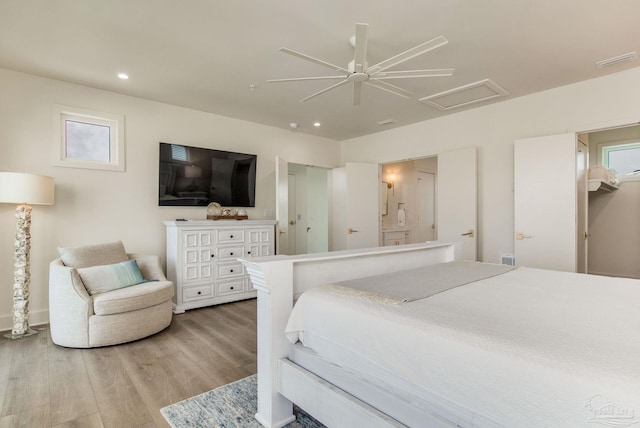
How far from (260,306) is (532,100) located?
4.06 metres

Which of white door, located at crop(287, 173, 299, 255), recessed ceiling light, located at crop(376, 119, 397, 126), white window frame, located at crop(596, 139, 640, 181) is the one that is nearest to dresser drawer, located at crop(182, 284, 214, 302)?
white door, located at crop(287, 173, 299, 255)

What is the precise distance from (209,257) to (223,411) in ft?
8.07

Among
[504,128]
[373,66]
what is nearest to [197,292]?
[373,66]

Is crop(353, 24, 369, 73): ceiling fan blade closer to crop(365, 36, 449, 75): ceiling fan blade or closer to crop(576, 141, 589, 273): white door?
crop(365, 36, 449, 75): ceiling fan blade

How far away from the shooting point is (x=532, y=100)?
3.90 m

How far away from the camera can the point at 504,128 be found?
13.6ft

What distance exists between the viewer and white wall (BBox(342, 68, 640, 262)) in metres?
3.37

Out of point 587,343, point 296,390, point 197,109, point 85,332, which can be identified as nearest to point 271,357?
point 296,390

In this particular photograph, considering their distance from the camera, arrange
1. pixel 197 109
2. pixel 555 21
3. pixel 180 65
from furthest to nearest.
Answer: pixel 197 109 < pixel 180 65 < pixel 555 21

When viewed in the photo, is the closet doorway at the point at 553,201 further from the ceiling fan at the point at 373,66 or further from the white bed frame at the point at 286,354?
the white bed frame at the point at 286,354

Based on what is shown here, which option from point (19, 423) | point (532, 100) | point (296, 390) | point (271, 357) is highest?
point (532, 100)

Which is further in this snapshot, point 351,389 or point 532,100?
point 532,100

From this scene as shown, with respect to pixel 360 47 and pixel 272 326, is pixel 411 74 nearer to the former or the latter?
pixel 360 47

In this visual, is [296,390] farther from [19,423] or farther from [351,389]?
[19,423]
